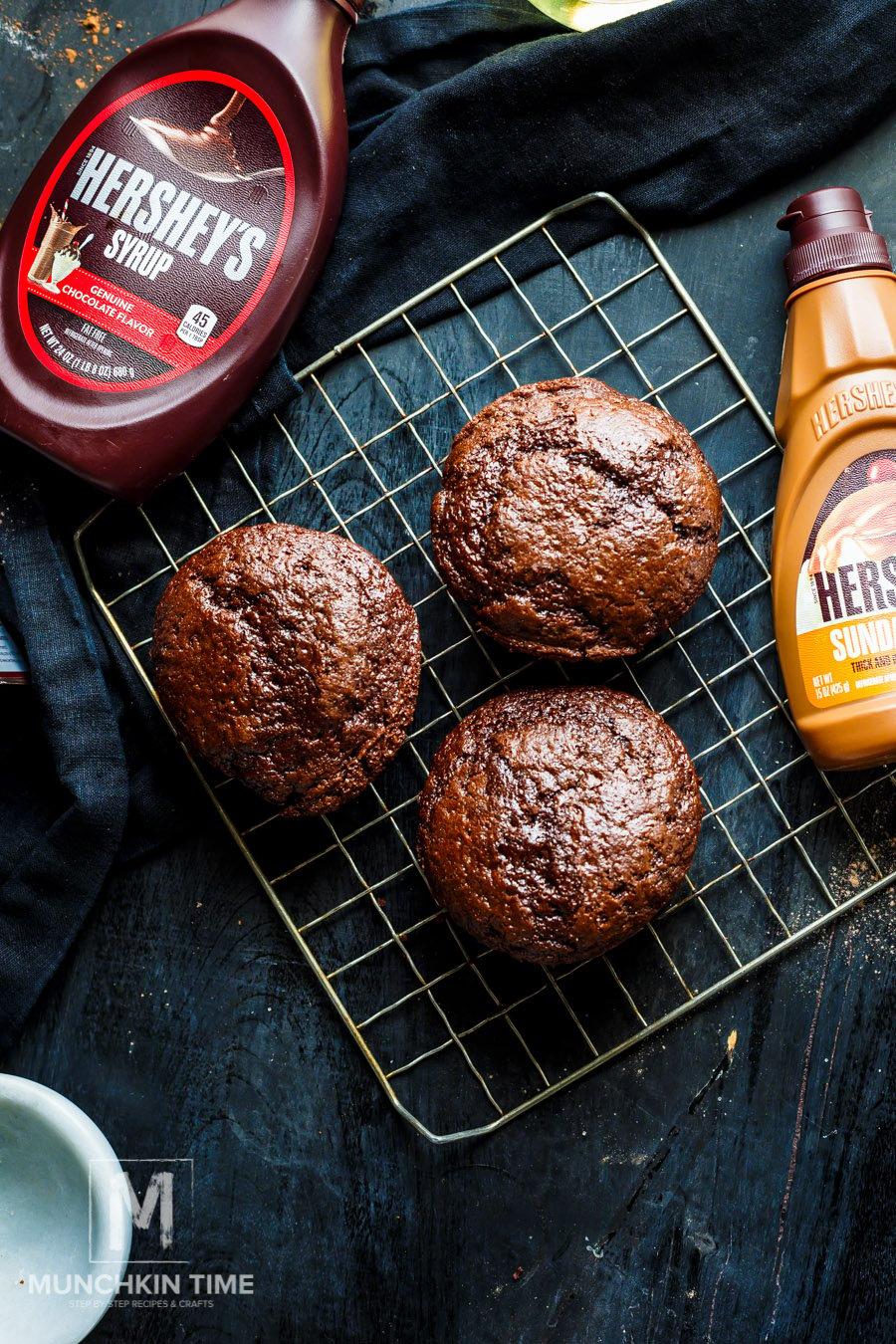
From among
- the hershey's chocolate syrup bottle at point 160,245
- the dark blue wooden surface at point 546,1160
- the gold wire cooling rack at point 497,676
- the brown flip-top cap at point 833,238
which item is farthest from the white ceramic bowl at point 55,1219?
the brown flip-top cap at point 833,238

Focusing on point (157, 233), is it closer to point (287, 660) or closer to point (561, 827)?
point (287, 660)

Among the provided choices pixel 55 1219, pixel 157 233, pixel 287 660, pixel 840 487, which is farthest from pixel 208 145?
pixel 55 1219

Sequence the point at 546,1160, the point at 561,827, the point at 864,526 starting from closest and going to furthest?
the point at 561,827
the point at 864,526
the point at 546,1160

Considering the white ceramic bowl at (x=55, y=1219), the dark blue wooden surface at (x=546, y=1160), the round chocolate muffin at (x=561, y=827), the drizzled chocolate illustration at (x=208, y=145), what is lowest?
the white ceramic bowl at (x=55, y=1219)

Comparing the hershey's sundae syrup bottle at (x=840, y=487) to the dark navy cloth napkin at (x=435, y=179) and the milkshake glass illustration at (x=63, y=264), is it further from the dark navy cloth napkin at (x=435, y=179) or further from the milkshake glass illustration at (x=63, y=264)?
the milkshake glass illustration at (x=63, y=264)

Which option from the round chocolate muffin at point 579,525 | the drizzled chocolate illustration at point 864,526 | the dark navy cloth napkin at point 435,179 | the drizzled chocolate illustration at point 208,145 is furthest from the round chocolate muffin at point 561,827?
the drizzled chocolate illustration at point 208,145

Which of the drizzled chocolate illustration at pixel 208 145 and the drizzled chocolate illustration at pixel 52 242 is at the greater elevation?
the drizzled chocolate illustration at pixel 208 145

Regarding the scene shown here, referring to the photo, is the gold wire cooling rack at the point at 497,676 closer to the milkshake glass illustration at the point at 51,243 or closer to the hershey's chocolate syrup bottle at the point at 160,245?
the hershey's chocolate syrup bottle at the point at 160,245

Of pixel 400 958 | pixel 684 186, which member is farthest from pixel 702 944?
pixel 684 186

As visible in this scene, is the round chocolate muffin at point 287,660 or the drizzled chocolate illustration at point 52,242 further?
the drizzled chocolate illustration at point 52,242
